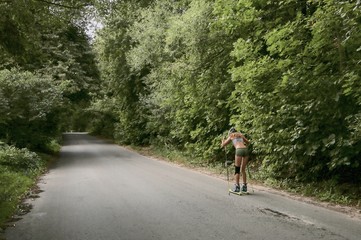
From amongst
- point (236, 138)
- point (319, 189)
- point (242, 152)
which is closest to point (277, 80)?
point (236, 138)

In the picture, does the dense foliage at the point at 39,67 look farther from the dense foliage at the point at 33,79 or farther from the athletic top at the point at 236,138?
the athletic top at the point at 236,138

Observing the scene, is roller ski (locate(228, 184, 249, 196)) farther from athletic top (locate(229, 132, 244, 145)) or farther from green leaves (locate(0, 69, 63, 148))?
green leaves (locate(0, 69, 63, 148))

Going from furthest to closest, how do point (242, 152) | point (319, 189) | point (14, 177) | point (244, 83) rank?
point (14, 177)
point (244, 83)
point (242, 152)
point (319, 189)

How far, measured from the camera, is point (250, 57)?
39.3 feet

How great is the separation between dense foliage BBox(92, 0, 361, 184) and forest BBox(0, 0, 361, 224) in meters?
0.03

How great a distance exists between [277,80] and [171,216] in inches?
220

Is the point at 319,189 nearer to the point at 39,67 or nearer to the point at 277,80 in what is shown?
the point at 277,80

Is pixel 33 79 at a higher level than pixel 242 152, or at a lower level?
higher

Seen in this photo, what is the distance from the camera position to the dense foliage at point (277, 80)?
9023 millimetres

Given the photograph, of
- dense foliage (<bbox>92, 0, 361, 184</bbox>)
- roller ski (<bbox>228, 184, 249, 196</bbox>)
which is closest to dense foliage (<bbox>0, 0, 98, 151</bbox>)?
dense foliage (<bbox>92, 0, 361, 184</bbox>)

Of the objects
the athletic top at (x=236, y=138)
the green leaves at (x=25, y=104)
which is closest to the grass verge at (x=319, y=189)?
the athletic top at (x=236, y=138)

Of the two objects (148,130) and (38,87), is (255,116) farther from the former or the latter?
Answer: (148,130)

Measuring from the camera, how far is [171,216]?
7.59m

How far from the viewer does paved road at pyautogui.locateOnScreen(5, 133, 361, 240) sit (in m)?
6.36
